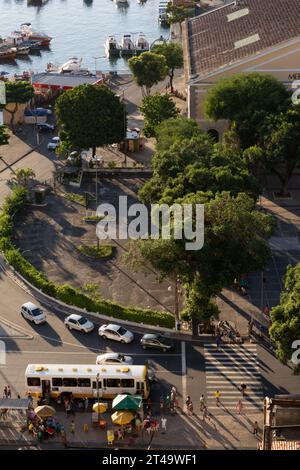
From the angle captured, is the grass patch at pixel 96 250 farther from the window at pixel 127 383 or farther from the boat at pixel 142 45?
the boat at pixel 142 45

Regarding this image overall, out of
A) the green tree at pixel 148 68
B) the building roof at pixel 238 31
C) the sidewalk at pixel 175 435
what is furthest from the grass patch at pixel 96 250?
the green tree at pixel 148 68

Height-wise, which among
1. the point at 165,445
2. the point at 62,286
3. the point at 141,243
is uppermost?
the point at 141,243

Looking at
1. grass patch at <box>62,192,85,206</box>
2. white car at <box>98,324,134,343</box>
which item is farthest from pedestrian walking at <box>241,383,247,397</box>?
grass patch at <box>62,192,85,206</box>

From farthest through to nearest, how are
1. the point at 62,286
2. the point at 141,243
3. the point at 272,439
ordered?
the point at 62,286 → the point at 141,243 → the point at 272,439

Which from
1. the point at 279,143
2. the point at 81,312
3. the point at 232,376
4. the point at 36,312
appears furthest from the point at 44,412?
the point at 279,143

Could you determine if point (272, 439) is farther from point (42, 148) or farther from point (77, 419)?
point (42, 148)

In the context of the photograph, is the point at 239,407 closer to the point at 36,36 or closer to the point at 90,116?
the point at 90,116

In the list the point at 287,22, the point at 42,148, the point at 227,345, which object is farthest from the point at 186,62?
the point at 227,345
